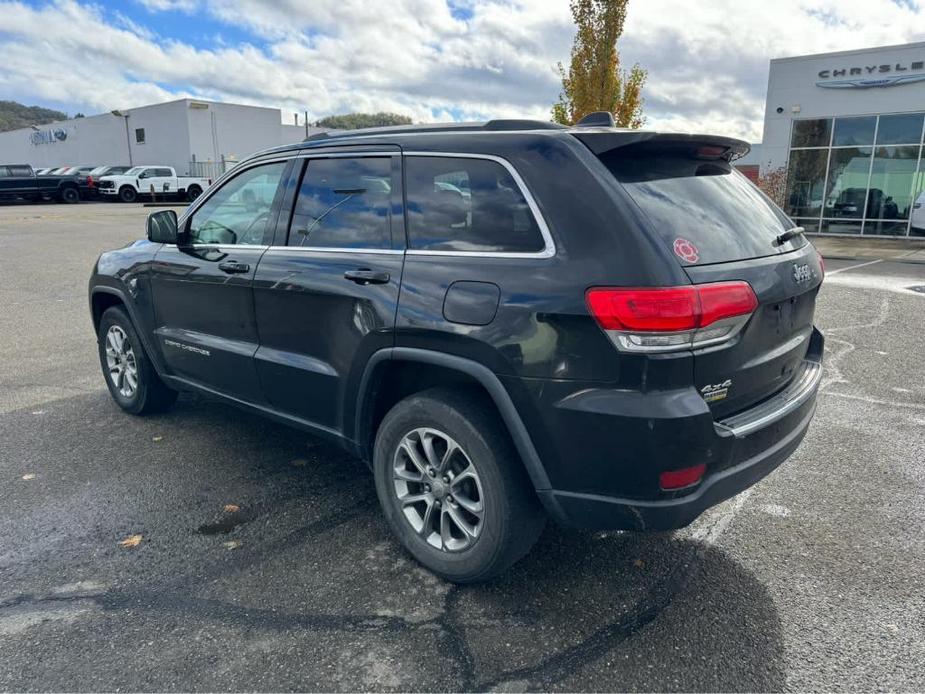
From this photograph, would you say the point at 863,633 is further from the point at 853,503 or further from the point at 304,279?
the point at 304,279

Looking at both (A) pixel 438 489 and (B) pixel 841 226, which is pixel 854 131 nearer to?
(B) pixel 841 226

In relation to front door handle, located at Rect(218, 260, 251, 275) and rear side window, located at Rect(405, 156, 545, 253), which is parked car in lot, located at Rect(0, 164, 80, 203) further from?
rear side window, located at Rect(405, 156, 545, 253)

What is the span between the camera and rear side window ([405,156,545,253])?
106 inches

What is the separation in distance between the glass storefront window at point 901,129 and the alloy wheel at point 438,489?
69.3ft

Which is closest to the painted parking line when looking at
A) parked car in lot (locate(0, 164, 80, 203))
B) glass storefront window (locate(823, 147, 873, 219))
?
glass storefront window (locate(823, 147, 873, 219))

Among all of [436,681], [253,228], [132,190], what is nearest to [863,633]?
[436,681]

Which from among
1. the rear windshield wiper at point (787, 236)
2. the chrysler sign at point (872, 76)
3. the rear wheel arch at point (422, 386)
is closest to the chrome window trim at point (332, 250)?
the rear wheel arch at point (422, 386)

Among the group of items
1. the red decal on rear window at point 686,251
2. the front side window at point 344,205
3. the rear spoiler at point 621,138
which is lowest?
the red decal on rear window at point 686,251

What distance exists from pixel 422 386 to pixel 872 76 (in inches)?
836

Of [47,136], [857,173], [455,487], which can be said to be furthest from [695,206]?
[47,136]

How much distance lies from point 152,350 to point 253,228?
1.35 meters

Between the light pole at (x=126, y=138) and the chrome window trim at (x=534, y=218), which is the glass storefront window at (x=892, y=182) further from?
the light pole at (x=126, y=138)

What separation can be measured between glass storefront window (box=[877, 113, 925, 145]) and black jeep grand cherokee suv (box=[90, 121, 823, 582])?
64.3 ft

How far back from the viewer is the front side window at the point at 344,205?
3.17 metres
